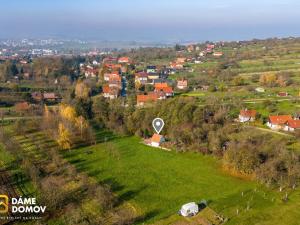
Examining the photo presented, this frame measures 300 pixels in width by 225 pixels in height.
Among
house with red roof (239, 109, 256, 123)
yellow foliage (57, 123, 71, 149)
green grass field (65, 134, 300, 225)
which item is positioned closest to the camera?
green grass field (65, 134, 300, 225)

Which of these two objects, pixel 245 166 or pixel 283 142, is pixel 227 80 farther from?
pixel 245 166

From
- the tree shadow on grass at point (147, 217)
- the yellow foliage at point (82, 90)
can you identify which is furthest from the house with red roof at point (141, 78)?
the tree shadow on grass at point (147, 217)

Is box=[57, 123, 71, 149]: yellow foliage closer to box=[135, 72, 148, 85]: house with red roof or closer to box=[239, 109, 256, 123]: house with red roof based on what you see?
box=[239, 109, 256, 123]: house with red roof

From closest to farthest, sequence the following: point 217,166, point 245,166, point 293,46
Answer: point 245,166, point 217,166, point 293,46

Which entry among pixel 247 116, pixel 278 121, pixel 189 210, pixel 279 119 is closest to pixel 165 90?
pixel 247 116

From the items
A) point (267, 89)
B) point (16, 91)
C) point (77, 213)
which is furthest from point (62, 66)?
point (77, 213)

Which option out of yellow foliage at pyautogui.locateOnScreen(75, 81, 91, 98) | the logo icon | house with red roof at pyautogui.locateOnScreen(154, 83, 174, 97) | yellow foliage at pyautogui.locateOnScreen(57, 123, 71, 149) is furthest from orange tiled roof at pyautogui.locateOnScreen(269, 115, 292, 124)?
the logo icon
